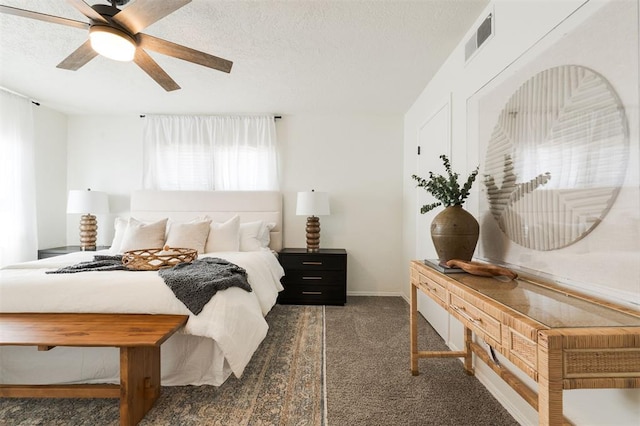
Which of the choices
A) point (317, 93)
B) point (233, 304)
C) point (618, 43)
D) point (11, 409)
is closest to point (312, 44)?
point (317, 93)

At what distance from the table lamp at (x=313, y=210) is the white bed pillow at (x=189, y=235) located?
3.71 ft

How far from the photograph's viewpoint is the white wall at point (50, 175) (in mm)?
3777

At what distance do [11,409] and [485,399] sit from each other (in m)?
2.72

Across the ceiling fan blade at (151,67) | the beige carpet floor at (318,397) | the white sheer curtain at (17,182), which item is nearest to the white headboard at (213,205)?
the white sheer curtain at (17,182)

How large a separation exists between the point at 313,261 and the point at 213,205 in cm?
154

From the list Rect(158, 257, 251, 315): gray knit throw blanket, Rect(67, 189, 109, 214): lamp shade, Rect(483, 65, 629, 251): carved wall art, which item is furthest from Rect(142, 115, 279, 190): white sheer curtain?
Rect(483, 65, 629, 251): carved wall art

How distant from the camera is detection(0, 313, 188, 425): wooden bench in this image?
1423mm

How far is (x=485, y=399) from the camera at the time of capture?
1720 mm

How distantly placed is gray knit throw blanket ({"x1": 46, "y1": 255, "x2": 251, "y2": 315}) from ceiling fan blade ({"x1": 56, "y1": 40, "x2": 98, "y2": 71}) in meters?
1.48

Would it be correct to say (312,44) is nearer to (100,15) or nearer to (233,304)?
(100,15)

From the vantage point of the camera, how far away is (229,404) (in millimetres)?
1683

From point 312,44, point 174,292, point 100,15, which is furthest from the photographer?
point 312,44

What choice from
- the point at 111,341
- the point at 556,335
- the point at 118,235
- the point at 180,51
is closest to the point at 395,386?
the point at 556,335

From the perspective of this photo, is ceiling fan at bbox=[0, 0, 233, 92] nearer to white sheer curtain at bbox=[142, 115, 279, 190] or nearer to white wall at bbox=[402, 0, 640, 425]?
white wall at bbox=[402, 0, 640, 425]
